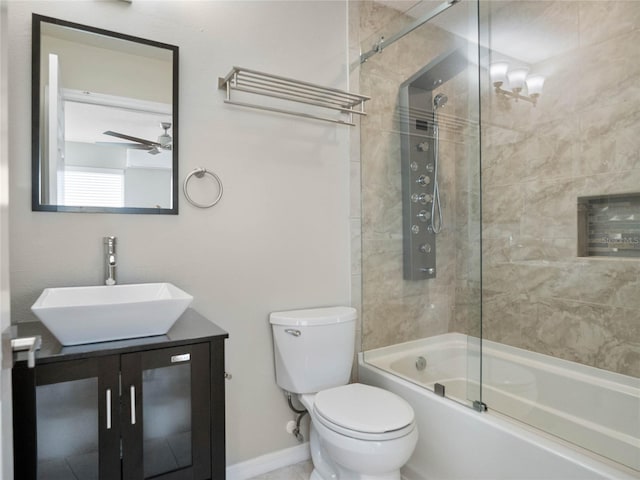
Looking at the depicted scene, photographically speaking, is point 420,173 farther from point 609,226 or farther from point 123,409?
point 123,409

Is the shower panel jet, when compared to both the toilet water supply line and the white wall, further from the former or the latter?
the toilet water supply line

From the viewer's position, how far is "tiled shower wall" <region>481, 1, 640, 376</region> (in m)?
1.83

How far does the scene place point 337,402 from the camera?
1676 mm

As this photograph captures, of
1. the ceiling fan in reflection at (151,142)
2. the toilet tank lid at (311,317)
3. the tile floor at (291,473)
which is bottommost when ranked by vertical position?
the tile floor at (291,473)

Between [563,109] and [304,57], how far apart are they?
1.40 metres

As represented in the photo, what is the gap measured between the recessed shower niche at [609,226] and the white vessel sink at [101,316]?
192 cm

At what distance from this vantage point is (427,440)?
5.85 ft

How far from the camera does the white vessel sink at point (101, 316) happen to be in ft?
3.68

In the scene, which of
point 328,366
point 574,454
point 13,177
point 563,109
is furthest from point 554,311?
point 13,177

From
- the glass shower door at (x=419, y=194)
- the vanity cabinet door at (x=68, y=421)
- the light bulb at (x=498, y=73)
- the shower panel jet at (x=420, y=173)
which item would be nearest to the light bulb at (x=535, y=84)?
the light bulb at (x=498, y=73)

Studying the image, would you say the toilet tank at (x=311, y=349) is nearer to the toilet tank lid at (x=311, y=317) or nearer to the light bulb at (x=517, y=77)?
the toilet tank lid at (x=311, y=317)

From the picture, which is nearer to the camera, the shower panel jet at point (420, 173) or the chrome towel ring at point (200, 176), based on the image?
the chrome towel ring at point (200, 176)

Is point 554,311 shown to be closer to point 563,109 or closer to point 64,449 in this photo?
point 563,109

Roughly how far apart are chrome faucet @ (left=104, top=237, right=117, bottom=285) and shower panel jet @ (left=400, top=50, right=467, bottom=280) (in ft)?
4.88
